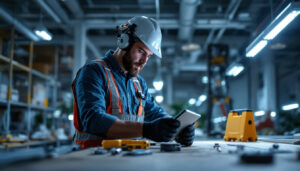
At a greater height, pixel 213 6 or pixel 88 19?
pixel 213 6

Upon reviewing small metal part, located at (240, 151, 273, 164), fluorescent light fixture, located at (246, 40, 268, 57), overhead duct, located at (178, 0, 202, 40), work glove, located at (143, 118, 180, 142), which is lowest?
small metal part, located at (240, 151, 273, 164)

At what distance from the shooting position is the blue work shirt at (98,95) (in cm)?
173

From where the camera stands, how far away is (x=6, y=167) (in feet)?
2.83

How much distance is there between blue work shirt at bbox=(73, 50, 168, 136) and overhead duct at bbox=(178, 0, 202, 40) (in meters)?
4.84

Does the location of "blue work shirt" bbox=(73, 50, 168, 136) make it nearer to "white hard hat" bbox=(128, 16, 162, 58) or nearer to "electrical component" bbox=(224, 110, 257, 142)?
"white hard hat" bbox=(128, 16, 162, 58)

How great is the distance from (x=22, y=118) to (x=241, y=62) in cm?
724

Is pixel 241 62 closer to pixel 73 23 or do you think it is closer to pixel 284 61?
pixel 73 23

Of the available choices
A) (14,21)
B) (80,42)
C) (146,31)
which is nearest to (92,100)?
(146,31)

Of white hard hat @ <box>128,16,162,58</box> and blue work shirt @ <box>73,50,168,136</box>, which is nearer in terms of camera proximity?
blue work shirt @ <box>73,50,168,136</box>

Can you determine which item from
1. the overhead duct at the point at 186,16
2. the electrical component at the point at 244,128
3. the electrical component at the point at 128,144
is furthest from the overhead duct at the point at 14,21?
the electrical component at the point at 128,144

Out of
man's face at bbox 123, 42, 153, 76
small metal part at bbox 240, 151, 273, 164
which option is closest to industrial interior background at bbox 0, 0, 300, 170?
man's face at bbox 123, 42, 153, 76

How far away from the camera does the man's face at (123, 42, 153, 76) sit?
2335mm

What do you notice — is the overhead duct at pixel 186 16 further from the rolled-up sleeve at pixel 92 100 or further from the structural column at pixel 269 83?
the rolled-up sleeve at pixel 92 100

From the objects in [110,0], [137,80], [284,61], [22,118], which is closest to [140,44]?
[137,80]
